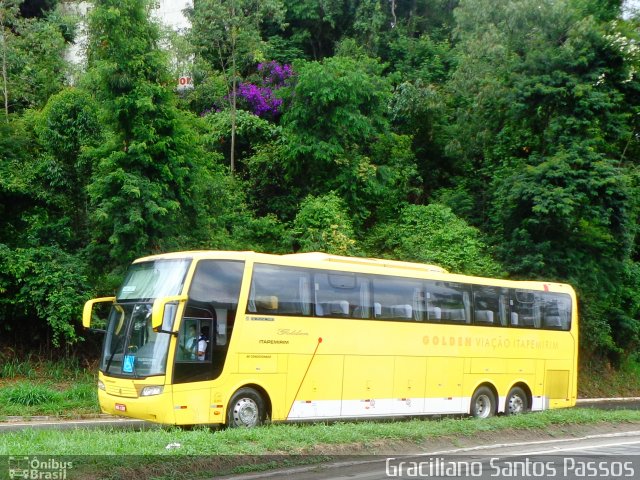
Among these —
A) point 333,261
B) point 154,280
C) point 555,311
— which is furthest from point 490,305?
point 154,280

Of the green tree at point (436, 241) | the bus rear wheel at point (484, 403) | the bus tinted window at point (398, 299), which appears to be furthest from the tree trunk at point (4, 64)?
the bus rear wheel at point (484, 403)

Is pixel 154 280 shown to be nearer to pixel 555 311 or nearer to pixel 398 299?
pixel 398 299

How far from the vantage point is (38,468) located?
7965mm

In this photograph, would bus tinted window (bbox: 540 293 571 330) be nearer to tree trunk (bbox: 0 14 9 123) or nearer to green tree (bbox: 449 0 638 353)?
green tree (bbox: 449 0 638 353)

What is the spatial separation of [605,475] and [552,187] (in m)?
16.4

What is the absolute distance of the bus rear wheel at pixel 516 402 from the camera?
61.9 feet

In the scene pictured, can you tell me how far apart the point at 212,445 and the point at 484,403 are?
1046cm

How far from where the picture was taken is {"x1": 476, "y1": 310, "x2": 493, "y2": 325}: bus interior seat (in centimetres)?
1809

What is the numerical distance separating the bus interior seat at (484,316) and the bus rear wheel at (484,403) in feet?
5.48

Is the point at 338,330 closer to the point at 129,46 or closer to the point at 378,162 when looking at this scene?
the point at 129,46

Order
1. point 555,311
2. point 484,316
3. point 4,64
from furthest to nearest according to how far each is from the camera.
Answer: point 4,64, point 555,311, point 484,316

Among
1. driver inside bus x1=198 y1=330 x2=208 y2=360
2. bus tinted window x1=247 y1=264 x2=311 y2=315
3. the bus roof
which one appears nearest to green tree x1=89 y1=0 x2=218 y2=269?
the bus roof

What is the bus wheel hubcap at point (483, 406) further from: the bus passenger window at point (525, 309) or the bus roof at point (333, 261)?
the bus roof at point (333, 261)

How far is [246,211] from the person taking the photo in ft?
89.2
